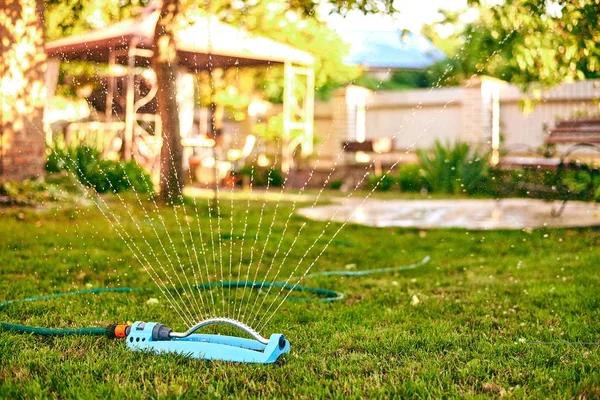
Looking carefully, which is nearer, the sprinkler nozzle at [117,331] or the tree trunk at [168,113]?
the sprinkler nozzle at [117,331]

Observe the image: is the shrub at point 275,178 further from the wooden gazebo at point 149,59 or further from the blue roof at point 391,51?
the blue roof at point 391,51

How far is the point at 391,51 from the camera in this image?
2762cm

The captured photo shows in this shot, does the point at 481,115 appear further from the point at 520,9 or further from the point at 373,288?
the point at 373,288

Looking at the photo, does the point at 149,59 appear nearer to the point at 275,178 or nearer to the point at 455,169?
the point at 275,178

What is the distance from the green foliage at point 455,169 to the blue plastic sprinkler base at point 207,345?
9.04 meters

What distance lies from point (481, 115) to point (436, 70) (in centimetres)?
997

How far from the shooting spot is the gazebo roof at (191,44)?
9992 millimetres

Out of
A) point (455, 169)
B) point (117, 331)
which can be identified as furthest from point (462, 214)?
point (117, 331)

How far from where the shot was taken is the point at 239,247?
5.67 m

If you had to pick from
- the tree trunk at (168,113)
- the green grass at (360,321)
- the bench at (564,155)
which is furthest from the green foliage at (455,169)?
the green grass at (360,321)

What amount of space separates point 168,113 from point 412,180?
18.5ft

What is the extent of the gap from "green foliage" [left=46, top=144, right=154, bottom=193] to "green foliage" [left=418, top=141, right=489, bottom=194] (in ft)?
16.2

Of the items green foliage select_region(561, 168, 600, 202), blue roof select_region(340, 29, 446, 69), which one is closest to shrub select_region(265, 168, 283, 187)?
green foliage select_region(561, 168, 600, 202)

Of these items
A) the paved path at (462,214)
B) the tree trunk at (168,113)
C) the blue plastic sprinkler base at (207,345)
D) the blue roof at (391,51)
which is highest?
the blue roof at (391,51)
